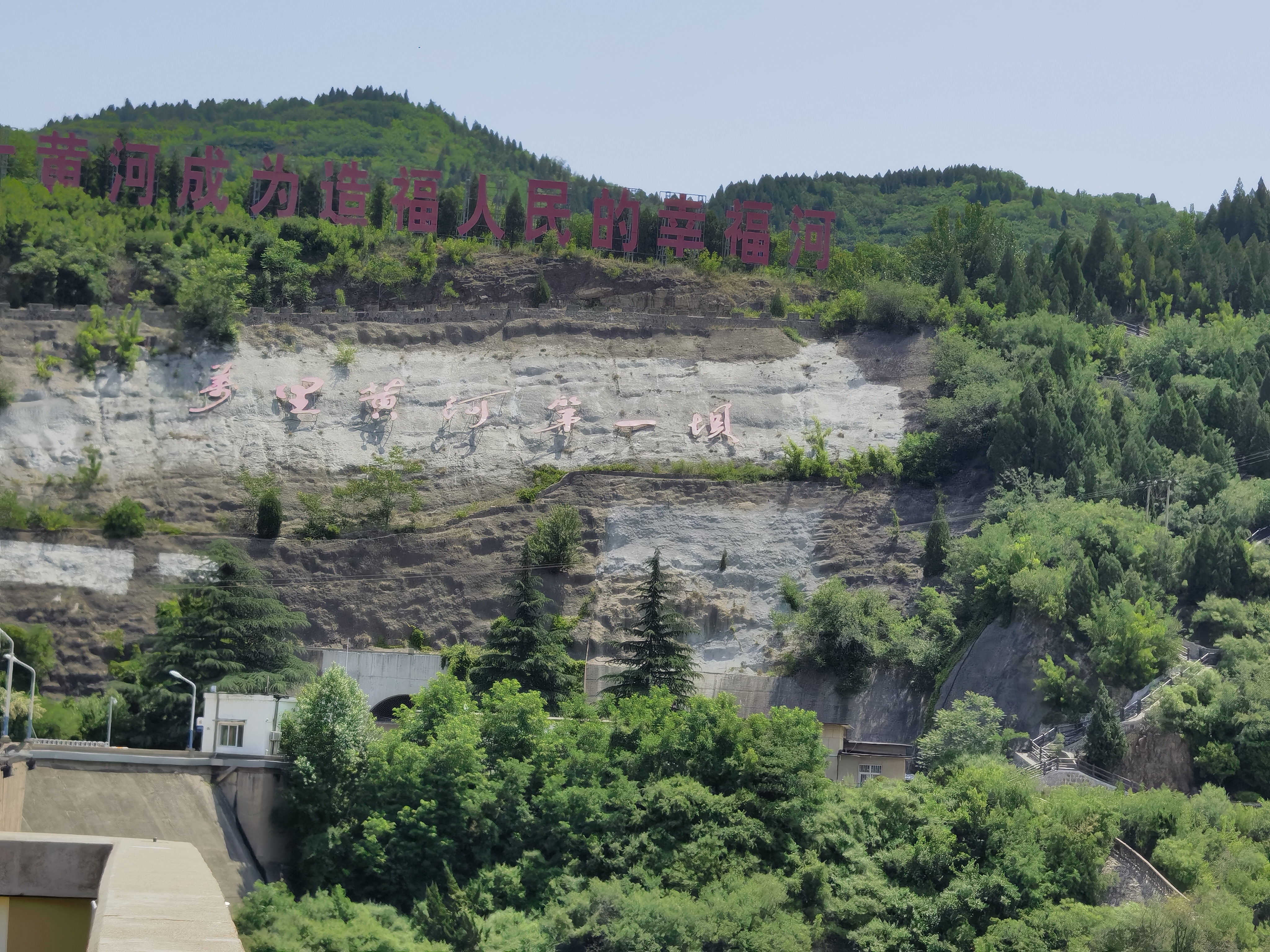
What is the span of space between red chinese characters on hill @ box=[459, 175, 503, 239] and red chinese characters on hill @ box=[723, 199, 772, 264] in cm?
781

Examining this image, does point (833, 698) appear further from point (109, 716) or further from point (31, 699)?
point (31, 699)

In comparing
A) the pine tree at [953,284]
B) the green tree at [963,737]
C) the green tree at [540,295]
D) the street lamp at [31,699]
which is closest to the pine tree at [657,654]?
the green tree at [963,737]

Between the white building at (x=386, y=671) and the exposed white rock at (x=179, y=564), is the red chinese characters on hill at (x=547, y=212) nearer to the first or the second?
the exposed white rock at (x=179, y=564)

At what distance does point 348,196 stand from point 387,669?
2607 centimetres

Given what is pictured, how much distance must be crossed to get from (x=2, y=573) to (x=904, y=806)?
2666 cm

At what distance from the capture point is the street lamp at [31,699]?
37531mm

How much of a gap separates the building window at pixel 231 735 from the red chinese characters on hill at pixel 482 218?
32310 mm

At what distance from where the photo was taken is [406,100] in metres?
119

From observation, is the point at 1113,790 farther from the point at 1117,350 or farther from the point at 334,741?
the point at 1117,350

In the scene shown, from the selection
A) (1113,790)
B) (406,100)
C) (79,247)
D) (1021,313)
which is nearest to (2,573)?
(79,247)

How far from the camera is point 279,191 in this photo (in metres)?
71.8

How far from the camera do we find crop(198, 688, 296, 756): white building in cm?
3894

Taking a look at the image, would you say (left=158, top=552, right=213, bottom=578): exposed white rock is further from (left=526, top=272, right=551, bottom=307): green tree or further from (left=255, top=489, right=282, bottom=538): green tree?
(left=526, top=272, right=551, bottom=307): green tree

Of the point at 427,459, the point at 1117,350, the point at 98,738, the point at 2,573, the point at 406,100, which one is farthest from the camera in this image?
the point at 406,100
